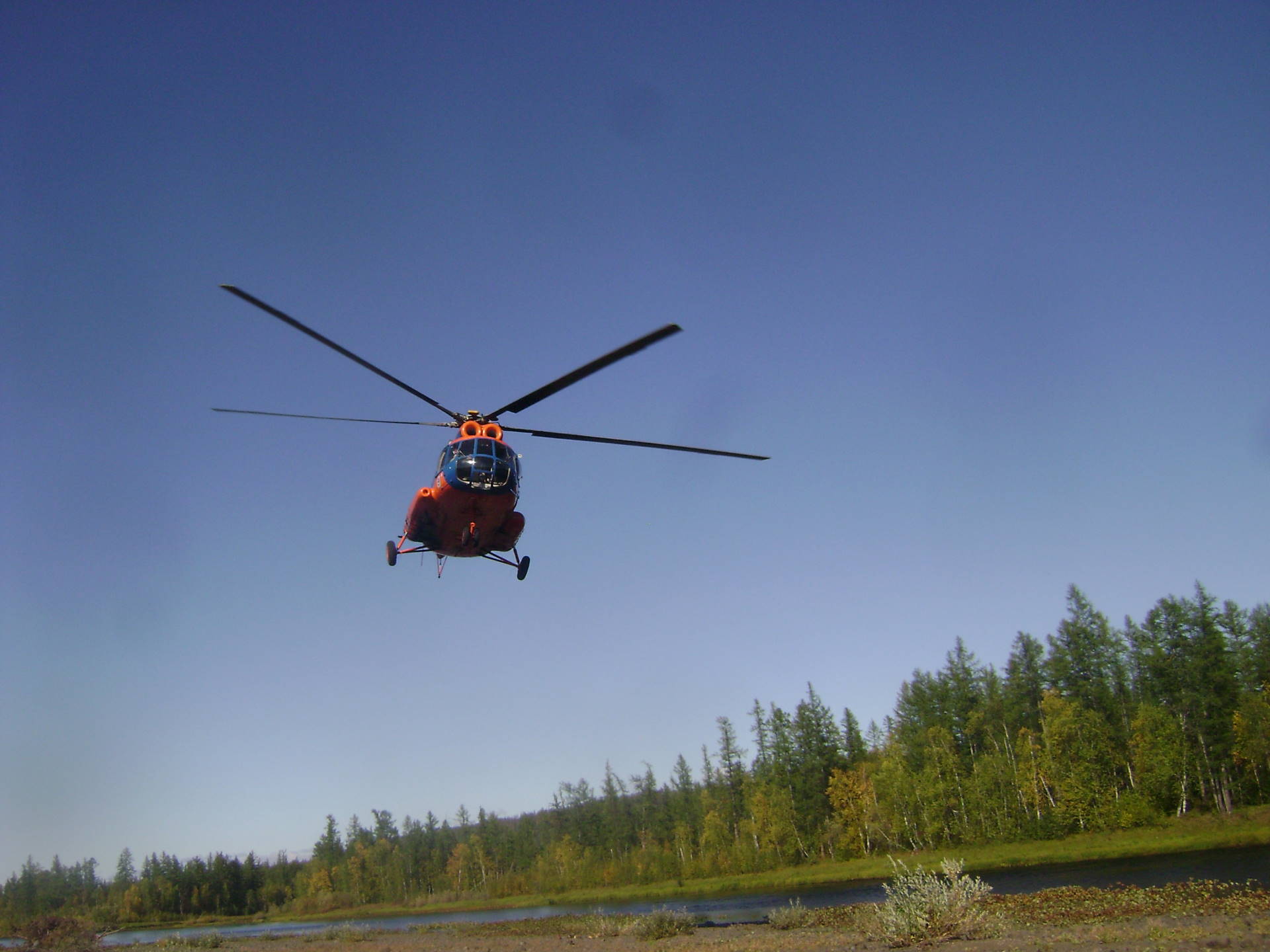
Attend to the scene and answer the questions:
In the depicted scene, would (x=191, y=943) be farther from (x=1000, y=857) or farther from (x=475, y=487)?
(x=1000, y=857)

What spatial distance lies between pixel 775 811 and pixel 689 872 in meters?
12.8

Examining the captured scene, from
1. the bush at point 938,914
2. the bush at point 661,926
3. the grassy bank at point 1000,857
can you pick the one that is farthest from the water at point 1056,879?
the bush at point 938,914

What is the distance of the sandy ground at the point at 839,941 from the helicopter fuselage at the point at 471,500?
46.4ft

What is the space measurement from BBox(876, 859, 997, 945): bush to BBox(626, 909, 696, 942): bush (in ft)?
47.1

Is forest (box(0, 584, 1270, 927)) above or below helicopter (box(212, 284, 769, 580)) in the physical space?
below

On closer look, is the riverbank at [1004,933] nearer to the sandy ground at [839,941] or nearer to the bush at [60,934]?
the sandy ground at [839,941]

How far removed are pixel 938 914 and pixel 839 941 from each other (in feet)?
14.4

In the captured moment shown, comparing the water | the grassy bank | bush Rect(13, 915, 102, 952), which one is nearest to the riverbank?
bush Rect(13, 915, 102, 952)

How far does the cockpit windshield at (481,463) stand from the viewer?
1535 centimetres

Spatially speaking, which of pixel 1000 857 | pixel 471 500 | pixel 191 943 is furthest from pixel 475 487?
pixel 1000 857

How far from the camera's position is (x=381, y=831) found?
15638 centimetres

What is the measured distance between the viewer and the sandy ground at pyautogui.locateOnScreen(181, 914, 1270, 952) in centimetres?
1631

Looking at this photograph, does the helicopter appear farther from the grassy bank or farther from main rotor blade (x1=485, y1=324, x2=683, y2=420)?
the grassy bank

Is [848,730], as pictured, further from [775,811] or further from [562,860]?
[562,860]
